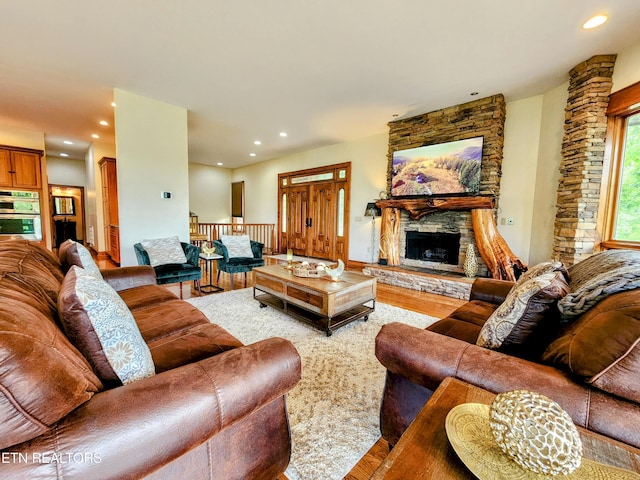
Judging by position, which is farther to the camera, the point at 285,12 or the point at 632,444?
the point at 285,12

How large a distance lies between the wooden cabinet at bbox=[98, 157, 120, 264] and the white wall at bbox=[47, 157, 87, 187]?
3065mm

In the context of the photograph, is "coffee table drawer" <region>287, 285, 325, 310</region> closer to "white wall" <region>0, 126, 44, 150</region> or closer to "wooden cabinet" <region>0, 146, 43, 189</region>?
"wooden cabinet" <region>0, 146, 43, 189</region>

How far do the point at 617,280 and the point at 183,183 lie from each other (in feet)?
16.1

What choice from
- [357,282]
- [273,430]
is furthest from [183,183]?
[273,430]

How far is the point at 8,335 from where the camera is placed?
1.93ft

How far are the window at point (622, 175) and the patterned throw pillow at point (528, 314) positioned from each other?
9.10 feet

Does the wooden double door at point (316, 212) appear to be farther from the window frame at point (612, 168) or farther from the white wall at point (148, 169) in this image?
the window frame at point (612, 168)

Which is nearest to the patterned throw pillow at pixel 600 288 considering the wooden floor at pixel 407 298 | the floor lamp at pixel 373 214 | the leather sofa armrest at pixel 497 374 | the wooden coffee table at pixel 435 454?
the leather sofa armrest at pixel 497 374

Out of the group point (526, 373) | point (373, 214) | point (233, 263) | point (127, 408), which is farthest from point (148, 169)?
point (526, 373)

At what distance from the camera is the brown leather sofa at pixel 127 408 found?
563 millimetres

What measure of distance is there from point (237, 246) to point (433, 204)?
3.31m

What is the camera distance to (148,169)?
158 inches

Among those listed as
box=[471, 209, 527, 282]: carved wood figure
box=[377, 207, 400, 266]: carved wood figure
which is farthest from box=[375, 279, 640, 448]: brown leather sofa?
box=[377, 207, 400, 266]: carved wood figure

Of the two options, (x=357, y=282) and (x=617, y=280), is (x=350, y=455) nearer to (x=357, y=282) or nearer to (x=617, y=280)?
(x=617, y=280)
